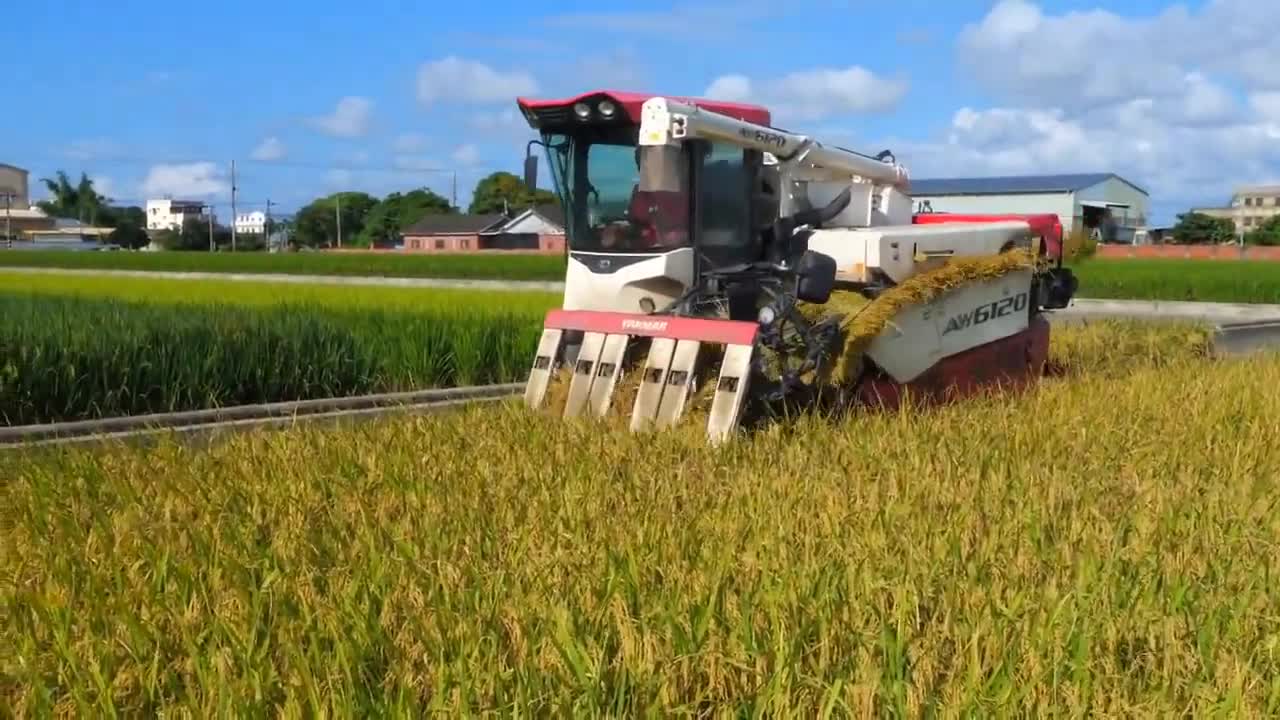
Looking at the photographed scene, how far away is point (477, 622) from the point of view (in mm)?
3346

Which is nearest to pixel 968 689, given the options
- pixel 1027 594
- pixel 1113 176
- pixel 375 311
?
pixel 1027 594

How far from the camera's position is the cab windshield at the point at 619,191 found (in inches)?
299

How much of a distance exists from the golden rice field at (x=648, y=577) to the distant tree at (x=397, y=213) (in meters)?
108

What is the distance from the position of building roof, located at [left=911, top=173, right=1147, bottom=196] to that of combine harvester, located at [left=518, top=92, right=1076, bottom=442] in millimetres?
61794

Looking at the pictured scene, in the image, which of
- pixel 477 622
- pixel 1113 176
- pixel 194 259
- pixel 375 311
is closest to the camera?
pixel 477 622

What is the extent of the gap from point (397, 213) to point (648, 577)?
116 meters

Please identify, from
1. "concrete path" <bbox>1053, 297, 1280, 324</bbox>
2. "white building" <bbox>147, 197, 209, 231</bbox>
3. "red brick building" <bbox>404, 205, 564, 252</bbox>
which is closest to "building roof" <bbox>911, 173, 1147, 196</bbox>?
"red brick building" <bbox>404, 205, 564, 252</bbox>

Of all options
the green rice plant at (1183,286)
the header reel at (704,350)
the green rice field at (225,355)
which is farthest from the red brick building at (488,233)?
the header reel at (704,350)

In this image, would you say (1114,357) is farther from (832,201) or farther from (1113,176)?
(1113,176)

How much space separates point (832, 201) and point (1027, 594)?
6.15 meters

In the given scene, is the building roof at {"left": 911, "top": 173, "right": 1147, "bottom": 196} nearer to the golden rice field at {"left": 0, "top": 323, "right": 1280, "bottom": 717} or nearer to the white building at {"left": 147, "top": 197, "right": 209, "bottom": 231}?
the golden rice field at {"left": 0, "top": 323, "right": 1280, "bottom": 717}

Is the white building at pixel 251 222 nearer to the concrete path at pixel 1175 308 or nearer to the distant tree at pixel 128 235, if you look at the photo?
the distant tree at pixel 128 235

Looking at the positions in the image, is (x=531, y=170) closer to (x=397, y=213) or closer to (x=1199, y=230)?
(x=1199, y=230)

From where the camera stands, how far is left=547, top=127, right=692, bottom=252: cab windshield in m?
7.59
